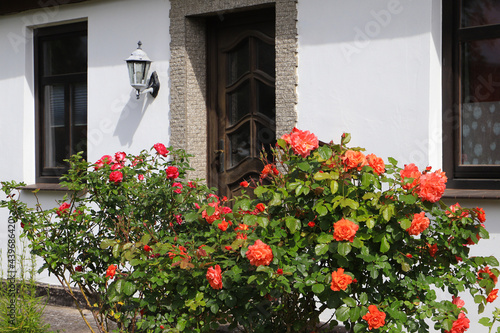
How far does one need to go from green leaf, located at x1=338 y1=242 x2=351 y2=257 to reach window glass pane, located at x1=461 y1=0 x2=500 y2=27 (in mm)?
2584

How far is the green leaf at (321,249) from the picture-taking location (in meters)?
2.88

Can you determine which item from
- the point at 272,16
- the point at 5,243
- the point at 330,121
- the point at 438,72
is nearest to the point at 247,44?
the point at 272,16

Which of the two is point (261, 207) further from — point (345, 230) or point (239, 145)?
point (239, 145)

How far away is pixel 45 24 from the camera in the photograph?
6.80 metres

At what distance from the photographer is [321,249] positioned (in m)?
2.89

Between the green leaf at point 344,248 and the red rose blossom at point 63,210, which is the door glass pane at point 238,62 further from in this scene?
the green leaf at point 344,248

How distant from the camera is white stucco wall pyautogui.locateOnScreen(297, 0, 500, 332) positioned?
4551mm

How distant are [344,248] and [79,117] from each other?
4.71 m

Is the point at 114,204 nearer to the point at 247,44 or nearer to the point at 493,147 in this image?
the point at 247,44

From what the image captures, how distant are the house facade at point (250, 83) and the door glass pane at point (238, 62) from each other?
0.04 ft

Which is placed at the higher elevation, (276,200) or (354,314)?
(276,200)

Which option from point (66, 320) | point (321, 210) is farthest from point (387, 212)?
point (66, 320)

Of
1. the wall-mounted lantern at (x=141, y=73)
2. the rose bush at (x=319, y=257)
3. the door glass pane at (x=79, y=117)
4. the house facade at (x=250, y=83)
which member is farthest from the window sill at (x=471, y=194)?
the door glass pane at (x=79, y=117)

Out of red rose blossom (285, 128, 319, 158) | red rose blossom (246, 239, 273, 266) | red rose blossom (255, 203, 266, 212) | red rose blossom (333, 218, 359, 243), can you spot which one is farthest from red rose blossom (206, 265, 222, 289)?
red rose blossom (285, 128, 319, 158)
